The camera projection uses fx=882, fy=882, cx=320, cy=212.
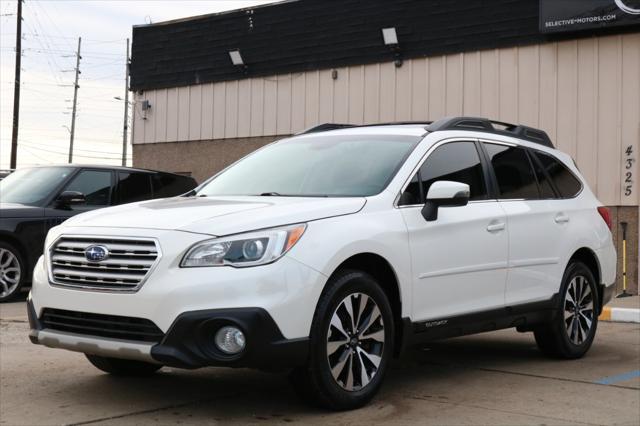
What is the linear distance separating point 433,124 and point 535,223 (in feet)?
3.81

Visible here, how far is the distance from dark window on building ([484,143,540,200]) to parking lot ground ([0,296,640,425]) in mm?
1334

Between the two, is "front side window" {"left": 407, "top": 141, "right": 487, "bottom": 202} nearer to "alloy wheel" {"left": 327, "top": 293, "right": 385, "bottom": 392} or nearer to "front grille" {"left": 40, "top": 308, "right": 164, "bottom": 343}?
"alloy wheel" {"left": 327, "top": 293, "right": 385, "bottom": 392}

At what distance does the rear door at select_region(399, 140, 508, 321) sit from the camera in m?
5.58

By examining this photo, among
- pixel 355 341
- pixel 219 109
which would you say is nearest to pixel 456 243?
pixel 355 341

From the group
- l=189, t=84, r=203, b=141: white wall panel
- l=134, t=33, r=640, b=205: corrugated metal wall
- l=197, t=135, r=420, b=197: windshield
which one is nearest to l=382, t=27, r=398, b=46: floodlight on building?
l=134, t=33, r=640, b=205: corrugated metal wall

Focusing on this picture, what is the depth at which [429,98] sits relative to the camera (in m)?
15.9

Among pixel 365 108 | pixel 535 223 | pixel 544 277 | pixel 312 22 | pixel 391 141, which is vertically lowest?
pixel 544 277

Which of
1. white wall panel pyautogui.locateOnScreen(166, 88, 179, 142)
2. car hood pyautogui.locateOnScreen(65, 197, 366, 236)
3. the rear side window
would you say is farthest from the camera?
white wall panel pyautogui.locateOnScreen(166, 88, 179, 142)

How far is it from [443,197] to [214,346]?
Result: 1.79m

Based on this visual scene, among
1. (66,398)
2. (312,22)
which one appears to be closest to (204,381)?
(66,398)

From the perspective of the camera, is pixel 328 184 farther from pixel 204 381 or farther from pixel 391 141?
pixel 204 381

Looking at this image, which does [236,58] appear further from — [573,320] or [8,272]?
[573,320]

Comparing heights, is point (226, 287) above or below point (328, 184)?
below

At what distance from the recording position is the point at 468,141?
21.2ft
